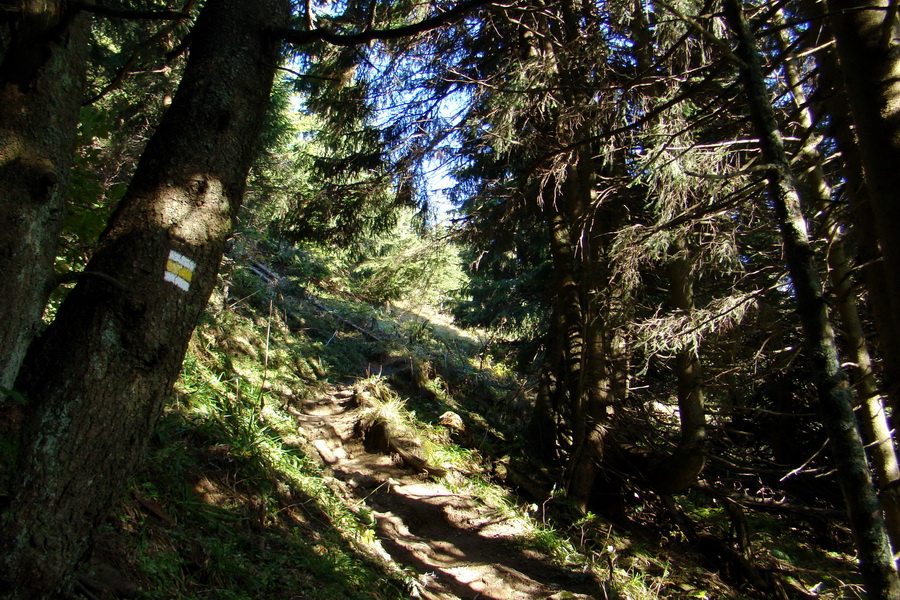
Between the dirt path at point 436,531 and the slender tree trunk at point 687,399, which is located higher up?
the slender tree trunk at point 687,399

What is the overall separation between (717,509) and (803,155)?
23.0ft

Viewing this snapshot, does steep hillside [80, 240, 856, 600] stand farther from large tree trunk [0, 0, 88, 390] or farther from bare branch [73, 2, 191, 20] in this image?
bare branch [73, 2, 191, 20]

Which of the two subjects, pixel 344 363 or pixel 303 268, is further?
pixel 303 268

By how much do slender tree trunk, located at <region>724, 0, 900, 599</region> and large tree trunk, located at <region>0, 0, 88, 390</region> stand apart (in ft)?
10.5

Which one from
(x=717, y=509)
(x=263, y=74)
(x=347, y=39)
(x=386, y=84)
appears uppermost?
(x=386, y=84)

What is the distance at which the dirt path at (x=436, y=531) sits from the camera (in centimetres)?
550

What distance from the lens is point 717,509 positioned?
898 centimetres

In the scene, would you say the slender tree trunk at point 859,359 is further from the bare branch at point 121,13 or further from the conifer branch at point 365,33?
the bare branch at point 121,13

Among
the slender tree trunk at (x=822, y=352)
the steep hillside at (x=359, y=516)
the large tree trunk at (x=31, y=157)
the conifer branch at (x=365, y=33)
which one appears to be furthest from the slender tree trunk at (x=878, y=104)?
the large tree trunk at (x=31, y=157)

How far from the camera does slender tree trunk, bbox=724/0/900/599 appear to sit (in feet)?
6.68

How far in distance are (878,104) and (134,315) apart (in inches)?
124

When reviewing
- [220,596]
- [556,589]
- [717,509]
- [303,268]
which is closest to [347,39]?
[220,596]

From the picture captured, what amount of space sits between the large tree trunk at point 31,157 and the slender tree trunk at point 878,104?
10.8 feet

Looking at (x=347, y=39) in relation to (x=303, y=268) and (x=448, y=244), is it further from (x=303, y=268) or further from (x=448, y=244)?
(x=303, y=268)
